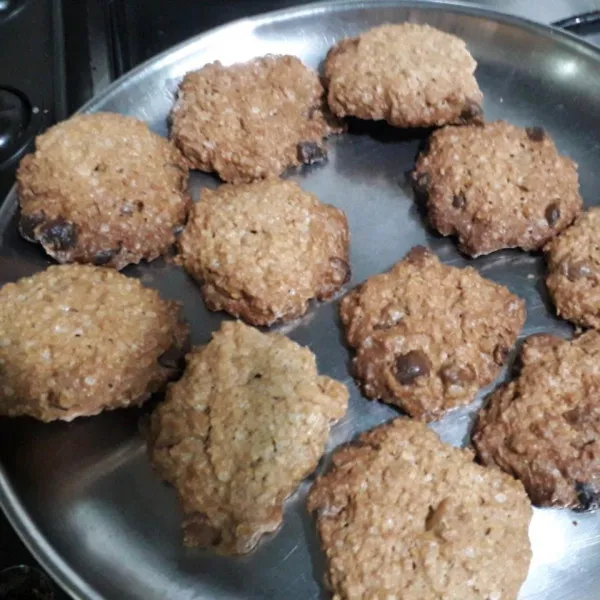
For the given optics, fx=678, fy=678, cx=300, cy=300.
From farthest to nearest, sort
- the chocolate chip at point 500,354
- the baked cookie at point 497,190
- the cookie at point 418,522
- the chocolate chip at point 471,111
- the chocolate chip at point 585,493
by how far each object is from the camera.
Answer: the chocolate chip at point 471,111, the baked cookie at point 497,190, the chocolate chip at point 500,354, the chocolate chip at point 585,493, the cookie at point 418,522

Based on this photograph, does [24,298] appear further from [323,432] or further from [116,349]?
[323,432]

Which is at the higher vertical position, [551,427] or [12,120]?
[12,120]

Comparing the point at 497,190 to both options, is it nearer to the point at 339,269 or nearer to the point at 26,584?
the point at 339,269

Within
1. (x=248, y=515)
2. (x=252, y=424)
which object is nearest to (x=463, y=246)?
(x=252, y=424)

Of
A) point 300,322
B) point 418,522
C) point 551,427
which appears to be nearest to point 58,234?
point 300,322

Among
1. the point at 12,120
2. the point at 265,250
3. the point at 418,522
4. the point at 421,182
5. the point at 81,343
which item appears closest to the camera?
the point at 418,522

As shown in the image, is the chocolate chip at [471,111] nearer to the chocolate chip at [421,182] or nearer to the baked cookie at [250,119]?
the chocolate chip at [421,182]

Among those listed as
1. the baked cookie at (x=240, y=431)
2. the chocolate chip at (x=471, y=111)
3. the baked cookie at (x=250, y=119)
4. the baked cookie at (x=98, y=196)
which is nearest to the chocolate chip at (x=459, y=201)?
the chocolate chip at (x=471, y=111)
